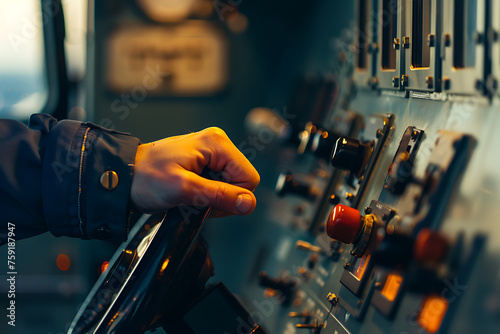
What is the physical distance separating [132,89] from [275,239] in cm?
110

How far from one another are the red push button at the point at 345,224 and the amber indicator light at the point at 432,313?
189 millimetres

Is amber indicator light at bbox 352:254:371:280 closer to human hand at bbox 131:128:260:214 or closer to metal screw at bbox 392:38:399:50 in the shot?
human hand at bbox 131:128:260:214

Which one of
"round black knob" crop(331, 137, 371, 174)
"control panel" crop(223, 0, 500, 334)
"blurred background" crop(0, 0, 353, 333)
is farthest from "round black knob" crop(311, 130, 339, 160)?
"blurred background" crop(0, 0, 353, 333)

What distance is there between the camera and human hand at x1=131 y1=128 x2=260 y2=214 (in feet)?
2.31

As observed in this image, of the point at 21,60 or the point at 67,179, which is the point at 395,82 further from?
the point at 21,60

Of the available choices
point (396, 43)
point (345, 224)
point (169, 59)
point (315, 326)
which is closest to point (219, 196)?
point (345, 224)

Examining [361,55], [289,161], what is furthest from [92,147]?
[289,161]

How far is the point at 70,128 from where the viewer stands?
30.9 inches

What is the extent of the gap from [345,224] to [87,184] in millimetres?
429

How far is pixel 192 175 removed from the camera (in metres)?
0.71

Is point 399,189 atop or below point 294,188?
atop

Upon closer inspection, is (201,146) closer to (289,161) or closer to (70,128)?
(70,128)

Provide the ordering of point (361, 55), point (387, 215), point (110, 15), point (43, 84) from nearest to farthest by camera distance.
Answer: point (387, 215) → point (361, 55) → point (110, 15) → point (43, 84)

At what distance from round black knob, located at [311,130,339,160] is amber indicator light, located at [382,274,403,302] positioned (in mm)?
401
